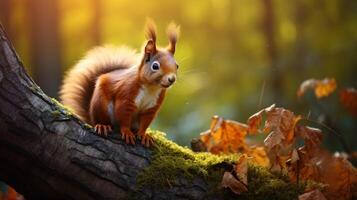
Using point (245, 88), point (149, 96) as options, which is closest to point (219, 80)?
point (245, 88)

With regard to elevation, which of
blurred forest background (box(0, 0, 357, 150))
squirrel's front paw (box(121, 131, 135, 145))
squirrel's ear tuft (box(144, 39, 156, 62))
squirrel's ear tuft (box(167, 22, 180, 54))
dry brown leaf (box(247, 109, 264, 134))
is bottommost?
squirrel's front paw (box(121, 131, 135, 145))

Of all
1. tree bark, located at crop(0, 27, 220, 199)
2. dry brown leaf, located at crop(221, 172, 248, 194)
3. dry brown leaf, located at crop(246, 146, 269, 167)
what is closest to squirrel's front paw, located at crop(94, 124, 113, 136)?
tree bark, located at crop(0, 27, 220, 199)

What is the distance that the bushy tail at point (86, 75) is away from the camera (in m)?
3.42

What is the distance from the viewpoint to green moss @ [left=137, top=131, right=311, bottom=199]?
2.69m

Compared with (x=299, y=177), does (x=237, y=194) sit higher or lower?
lower

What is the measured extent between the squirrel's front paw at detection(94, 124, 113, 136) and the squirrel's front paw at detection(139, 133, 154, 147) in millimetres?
153

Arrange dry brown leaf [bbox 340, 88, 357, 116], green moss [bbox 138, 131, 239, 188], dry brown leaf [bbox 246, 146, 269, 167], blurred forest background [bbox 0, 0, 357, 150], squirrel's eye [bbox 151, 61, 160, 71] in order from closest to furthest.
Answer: green moss [bbox 138, 131, 239, 188], squirrel's eye [bbox 151, 61, 160, 71], dry brown leaf [bbox 246, 146, 269, 167], dry brown leaf [bbox 340, 88, 357, 116], blurred forest background [bbox 0, 0, 357, 150]

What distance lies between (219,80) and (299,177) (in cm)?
717

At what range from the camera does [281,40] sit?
10.8m

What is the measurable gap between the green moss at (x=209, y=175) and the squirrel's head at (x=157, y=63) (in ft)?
1.02

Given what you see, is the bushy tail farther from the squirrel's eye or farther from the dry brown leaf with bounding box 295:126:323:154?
the dry brown leaf with bounding box 295:126:323:154

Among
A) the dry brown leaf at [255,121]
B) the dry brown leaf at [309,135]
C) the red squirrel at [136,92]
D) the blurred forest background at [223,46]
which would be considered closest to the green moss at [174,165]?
the red squirrel at [136,92]

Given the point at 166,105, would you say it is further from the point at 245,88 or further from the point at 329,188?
the point at 329,188

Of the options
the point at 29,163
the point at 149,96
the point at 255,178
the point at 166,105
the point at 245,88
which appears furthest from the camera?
the point at 166,105
